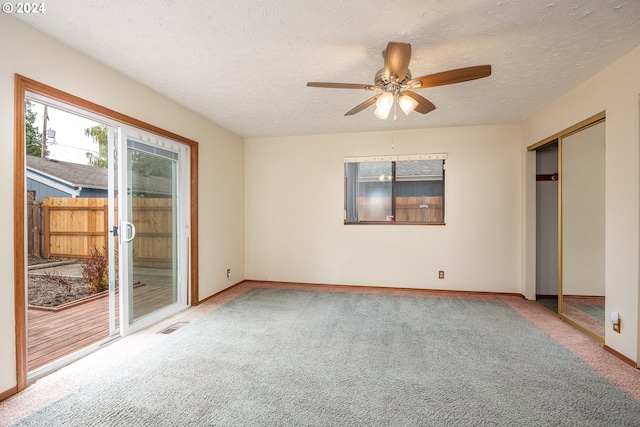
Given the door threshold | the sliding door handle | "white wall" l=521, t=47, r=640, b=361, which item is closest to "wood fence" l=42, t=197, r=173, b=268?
the sliding door handle

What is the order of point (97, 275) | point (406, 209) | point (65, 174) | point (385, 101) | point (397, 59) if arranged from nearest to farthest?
1. point (397, 59)
2. point (385, 101)
3. point (97, 275)
4. point (406, 209)
5. point (65, 174)

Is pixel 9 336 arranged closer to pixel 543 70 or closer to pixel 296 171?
pixel 296 171

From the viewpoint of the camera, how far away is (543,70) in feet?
8.42

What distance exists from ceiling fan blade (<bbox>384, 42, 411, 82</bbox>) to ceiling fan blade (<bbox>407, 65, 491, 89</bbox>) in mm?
144

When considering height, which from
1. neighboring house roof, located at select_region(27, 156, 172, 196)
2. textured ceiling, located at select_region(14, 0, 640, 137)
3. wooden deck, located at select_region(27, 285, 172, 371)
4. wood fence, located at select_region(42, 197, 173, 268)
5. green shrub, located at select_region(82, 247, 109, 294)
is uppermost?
textured ceiling, located at select_region(14, 0, 640, 137)

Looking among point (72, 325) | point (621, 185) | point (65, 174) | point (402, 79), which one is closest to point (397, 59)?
point (402, 79)

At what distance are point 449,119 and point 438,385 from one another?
327 cm

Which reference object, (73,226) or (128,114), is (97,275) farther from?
(128,114)

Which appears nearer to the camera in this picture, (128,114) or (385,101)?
(385,101)

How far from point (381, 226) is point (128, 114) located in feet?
11.4

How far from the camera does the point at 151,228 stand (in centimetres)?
316

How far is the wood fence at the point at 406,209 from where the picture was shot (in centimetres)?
442

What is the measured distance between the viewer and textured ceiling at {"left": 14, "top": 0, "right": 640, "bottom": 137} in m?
1.78

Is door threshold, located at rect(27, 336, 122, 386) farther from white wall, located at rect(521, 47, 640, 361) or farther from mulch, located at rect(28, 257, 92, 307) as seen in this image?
white wall, located at rect(521, 47, 640, 361)
